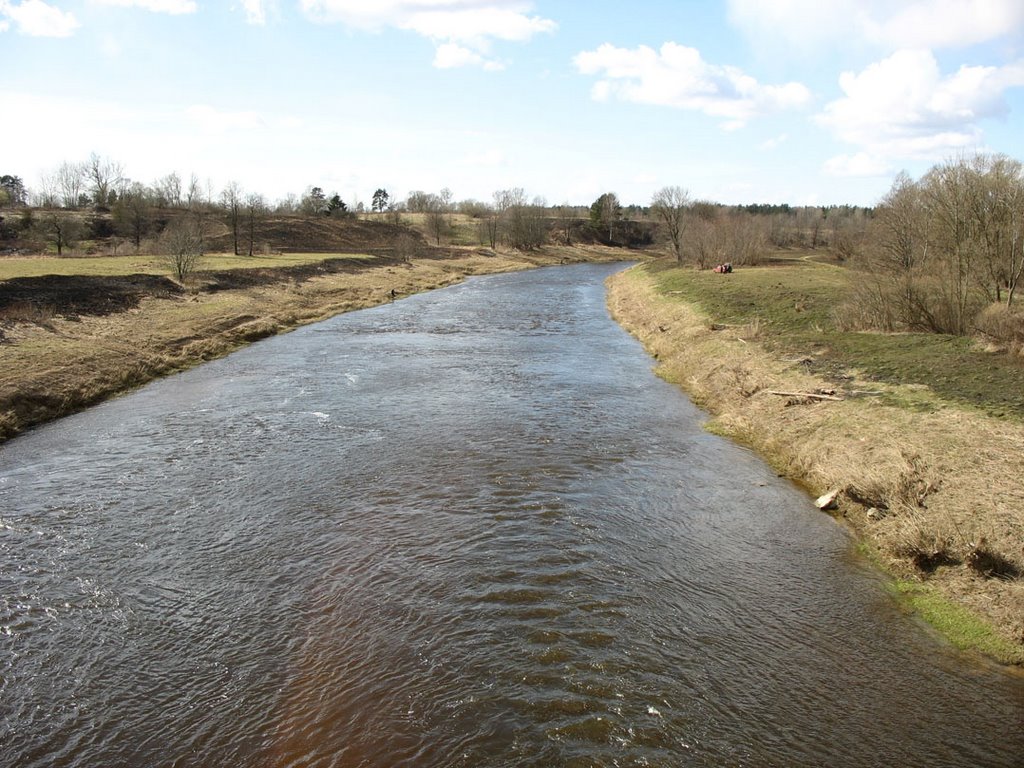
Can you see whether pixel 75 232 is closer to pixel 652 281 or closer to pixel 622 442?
pixel 652 281

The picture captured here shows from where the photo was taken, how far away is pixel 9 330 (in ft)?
86.9

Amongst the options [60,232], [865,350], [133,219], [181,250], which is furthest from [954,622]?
[133,219]

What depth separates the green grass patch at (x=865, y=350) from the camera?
1733 centimetres

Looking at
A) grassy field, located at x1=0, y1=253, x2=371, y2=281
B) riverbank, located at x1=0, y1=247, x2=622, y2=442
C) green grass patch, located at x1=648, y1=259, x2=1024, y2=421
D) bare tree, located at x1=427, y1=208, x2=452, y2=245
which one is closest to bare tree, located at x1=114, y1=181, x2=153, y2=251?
grassy field, located at x1=0, y1=253, x2=371, y2=281

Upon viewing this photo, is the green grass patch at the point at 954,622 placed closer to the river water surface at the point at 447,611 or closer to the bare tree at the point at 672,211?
the river water surface at the point at 447,611

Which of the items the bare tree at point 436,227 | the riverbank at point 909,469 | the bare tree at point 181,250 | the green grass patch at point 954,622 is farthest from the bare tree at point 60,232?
the green grass patch at point 954,622

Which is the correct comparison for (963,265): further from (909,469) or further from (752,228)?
(752,228)

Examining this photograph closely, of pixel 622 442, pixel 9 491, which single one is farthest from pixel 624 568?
pixel 9 491

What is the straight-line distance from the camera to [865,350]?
23.7m

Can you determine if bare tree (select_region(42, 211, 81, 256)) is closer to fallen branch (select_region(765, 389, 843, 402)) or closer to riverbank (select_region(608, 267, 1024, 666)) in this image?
riverbank (select_region(608, 267, 1024, 666))

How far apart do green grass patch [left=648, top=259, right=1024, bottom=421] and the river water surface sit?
5590 millimetres

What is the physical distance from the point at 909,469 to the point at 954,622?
155 inches

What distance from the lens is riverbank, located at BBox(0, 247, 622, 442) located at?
22002 millimetres

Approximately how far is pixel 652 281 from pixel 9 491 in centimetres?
5146
